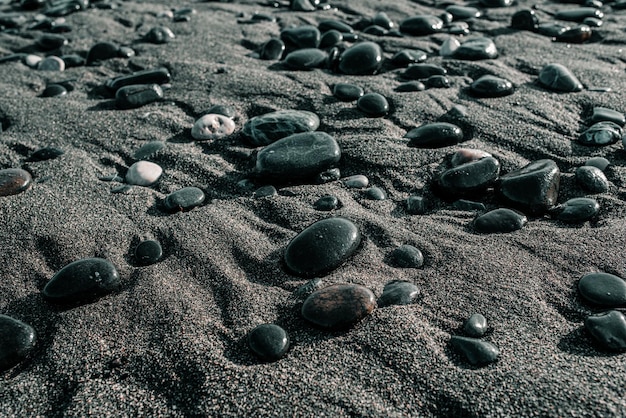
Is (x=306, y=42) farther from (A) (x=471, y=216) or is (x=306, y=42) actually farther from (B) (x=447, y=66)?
(A) (x=471, y=216)

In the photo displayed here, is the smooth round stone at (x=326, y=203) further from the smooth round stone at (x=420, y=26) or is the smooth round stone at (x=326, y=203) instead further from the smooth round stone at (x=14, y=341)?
the smooth round stone at (x=420, y=26)

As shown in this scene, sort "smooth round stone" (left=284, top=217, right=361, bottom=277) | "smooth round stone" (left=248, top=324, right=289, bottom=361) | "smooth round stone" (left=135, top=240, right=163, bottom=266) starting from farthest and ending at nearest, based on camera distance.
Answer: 1. "smooth round stone" (left=135, top=240, right=163, bottom=266)
2. "smooth round stone" (left=284, top=217, right=361, bottom=277)
3. "smooth round stone" (left=248, top=324, right=289, bottom=361)

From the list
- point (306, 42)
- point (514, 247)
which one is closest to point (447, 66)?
point (306, 42)

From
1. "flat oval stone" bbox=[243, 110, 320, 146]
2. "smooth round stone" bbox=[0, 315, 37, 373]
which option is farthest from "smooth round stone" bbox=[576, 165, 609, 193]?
"smooth round stone" bbox=[0, 315, 37, 373]

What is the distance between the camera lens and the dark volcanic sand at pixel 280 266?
67.3 inches

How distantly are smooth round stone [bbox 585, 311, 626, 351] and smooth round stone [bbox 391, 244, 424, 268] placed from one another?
0.63m

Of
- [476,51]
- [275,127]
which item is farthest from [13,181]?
[476,51]

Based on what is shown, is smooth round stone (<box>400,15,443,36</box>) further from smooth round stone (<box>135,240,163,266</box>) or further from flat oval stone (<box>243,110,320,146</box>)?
smooth round stone (<box>135,240,163,266</box>)

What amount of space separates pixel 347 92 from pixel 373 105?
244mm

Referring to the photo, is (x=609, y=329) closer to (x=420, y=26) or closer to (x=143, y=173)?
(x=143, y=173)

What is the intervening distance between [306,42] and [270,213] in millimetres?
2263

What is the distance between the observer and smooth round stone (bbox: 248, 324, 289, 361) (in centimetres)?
183

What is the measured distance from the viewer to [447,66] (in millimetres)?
3963

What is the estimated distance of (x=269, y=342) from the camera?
185 centimetres
